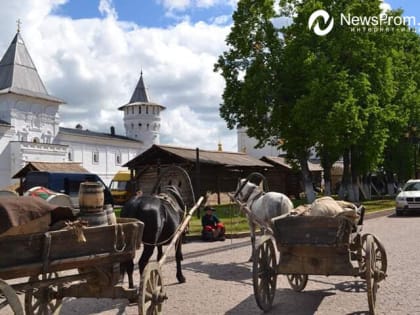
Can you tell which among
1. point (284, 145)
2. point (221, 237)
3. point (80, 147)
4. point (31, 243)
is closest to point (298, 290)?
point (31, 243)

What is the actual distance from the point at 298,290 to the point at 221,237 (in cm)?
757

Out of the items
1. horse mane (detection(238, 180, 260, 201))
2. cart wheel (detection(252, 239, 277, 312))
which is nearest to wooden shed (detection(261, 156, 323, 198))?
horse mane (detection(238, 180, 260, 201))

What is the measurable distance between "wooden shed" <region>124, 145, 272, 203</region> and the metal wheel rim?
891 inches

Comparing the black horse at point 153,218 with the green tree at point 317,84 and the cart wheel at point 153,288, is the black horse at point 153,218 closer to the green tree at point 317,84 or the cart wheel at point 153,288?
the cart wheel at point 153,288

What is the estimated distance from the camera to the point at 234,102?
1185 inches

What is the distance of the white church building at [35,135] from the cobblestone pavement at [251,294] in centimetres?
3965

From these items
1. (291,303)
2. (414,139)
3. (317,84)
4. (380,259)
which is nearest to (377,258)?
(380,259)

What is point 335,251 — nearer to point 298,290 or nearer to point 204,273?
point 298,290

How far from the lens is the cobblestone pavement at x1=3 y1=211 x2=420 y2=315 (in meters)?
7.08

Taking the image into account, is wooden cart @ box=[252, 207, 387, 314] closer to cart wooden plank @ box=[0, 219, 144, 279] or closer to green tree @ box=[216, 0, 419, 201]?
cart wooden plank @ box=[0, 219, 144, 279]

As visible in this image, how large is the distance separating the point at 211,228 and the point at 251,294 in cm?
710

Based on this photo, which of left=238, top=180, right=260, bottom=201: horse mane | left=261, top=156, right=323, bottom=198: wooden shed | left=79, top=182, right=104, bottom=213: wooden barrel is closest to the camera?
left=79, top=182, right=104, bottom=213: wooden barrel

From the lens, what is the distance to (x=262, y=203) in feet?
35.2

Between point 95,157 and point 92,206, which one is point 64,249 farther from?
point 95,157
